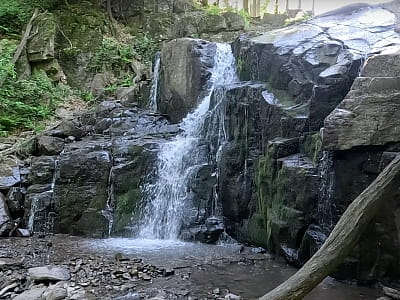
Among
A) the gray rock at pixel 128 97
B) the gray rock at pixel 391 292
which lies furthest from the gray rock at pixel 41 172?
the gray rock at pixel 391 292

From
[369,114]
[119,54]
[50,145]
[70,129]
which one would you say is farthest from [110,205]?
[119,54]

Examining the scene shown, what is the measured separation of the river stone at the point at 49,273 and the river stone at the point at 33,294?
0.85 feet

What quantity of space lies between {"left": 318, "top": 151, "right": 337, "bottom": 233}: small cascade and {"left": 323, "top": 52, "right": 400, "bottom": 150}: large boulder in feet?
1.65

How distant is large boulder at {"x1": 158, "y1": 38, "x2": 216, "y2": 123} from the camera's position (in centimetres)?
1048

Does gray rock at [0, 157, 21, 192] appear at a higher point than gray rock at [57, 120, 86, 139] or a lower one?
lower

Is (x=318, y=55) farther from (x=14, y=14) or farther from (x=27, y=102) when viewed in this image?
(x=14, y=14)

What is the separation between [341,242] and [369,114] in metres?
1.97

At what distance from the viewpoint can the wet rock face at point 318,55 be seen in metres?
6.64

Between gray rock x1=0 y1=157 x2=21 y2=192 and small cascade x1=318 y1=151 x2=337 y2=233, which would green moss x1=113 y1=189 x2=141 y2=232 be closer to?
gray rock x1=0 y1=157 x2=21 y2=192

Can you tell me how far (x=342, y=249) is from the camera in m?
4.32

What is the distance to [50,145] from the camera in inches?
372

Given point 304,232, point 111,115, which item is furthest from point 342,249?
point 111,115

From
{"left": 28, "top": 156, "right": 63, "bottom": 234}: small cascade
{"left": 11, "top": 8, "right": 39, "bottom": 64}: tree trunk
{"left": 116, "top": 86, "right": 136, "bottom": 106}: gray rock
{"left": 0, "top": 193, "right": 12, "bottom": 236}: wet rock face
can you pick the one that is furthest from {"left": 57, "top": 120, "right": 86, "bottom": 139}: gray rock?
{"left": 11, "top": 8, "right": 39, "bottom": 64}: tree trunk

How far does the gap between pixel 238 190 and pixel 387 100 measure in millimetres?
3214
